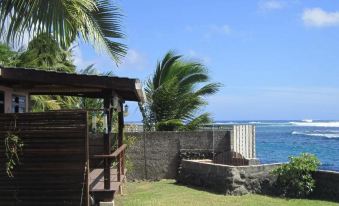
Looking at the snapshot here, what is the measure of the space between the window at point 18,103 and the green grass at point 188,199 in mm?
3151

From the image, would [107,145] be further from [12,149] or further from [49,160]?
[12,149]

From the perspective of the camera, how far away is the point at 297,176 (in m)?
14.0

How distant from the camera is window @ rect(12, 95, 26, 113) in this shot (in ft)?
42.2

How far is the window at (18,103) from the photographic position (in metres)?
12.8

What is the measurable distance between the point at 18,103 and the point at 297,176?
7.04 m

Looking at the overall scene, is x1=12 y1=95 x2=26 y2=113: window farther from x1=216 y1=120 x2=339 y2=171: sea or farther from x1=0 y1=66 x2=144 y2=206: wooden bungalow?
x1=216 y1=120 x2=339 y2=171: sea

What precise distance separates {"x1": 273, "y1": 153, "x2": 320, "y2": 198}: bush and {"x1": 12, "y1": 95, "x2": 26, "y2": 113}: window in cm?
656

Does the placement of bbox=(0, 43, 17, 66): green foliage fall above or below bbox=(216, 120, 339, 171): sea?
above

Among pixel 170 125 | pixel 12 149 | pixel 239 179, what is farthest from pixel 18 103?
pixel 170 125

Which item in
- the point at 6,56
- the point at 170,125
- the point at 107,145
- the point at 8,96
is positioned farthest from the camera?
the point at 170,125

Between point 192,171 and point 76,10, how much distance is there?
31.2 feet

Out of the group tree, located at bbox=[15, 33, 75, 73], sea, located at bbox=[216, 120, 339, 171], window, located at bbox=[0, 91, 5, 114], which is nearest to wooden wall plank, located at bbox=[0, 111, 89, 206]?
window, located at bbox=[0, 91, 5, 114]

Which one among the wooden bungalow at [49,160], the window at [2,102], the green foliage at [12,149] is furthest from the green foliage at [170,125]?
the green foliage at [12,149]

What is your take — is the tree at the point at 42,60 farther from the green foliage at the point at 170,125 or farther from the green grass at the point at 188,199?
the green grass at the point at 188,199
